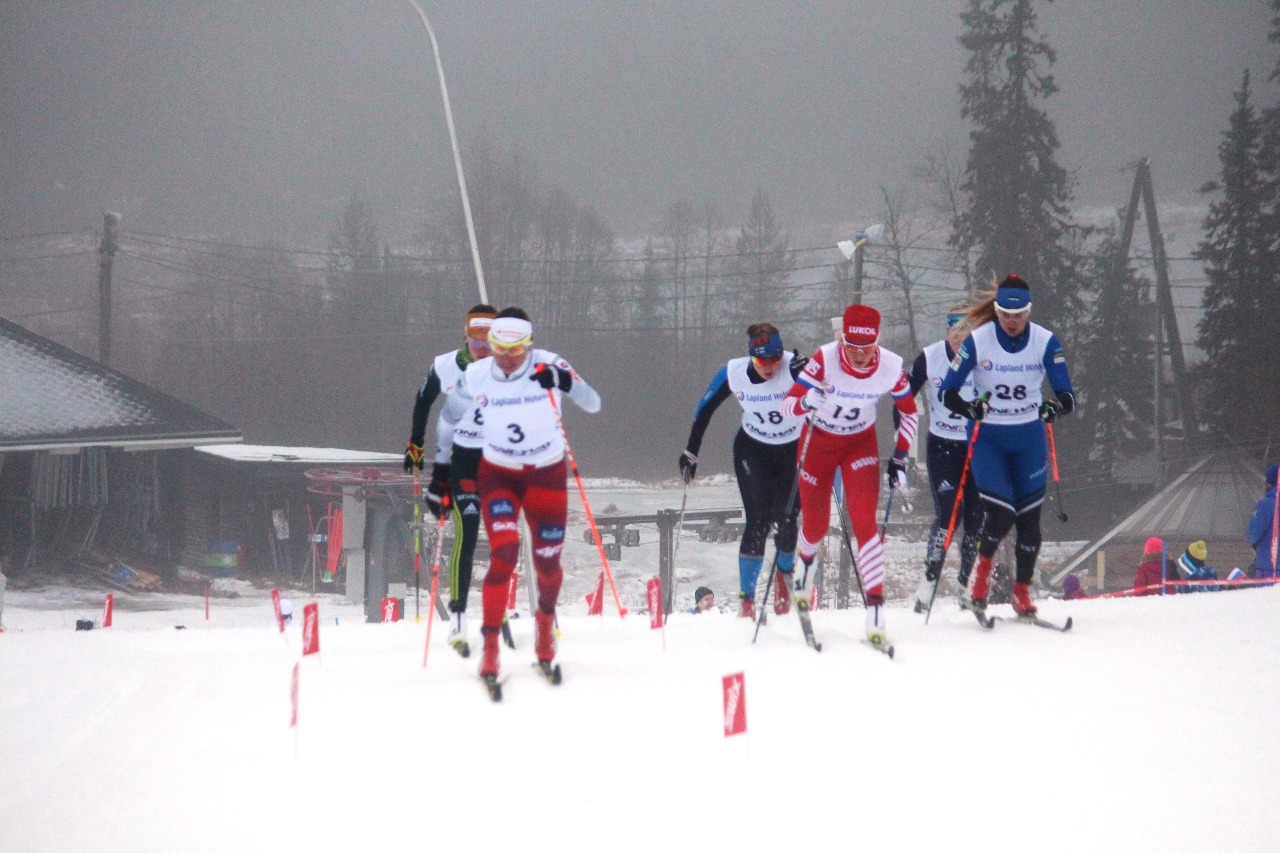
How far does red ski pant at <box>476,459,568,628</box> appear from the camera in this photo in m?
5.93

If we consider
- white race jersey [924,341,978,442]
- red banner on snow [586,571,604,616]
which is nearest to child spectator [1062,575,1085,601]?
red banner on snow [586,571,604,616]

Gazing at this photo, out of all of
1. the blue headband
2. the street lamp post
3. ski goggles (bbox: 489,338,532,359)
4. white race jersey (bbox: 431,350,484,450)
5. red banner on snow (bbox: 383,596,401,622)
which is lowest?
red banner on snow (bbox: 383,596,401,622)

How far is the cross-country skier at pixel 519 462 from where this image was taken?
19.5 feet

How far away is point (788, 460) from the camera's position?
8.12m

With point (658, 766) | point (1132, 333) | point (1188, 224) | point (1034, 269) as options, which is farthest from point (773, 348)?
point (1188, 224)

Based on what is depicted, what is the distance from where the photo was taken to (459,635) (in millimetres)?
7145

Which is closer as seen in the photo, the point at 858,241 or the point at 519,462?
the point at 519,462

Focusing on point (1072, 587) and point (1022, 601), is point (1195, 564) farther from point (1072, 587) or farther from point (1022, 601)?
point (1022, 601)

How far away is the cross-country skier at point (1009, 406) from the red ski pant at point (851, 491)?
29.4 inches

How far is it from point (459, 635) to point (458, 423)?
1.39 m

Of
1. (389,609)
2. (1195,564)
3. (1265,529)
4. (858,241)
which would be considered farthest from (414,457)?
(858,241)

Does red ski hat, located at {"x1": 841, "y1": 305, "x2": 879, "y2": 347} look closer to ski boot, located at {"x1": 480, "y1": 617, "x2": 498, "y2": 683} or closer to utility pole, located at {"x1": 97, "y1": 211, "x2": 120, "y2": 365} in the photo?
ski boot, located at {"x1": 480, "y1": 617, "x2": 498, "y2": 683}

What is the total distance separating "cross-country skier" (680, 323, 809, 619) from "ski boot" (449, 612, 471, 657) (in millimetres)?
1947

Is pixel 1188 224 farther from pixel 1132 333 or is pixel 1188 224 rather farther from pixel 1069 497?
pixel 1069 497
